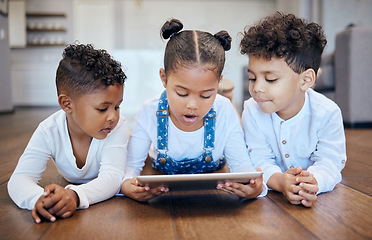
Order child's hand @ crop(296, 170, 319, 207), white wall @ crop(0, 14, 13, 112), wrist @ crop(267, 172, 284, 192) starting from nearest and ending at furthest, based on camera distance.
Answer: child's hand @ crop(296, 170, 319, 207), wrist @ crop(267, 172, 284, 192), white wall @ crop(0, 14, 13, 112)

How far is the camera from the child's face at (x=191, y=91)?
1.05 meters

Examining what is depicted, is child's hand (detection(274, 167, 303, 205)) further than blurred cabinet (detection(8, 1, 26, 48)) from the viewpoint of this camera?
No

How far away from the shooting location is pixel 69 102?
110 cm

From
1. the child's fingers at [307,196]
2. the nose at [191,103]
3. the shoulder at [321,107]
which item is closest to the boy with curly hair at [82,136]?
the nose at [191,103]

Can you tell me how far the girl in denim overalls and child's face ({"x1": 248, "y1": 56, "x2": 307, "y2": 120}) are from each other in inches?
5.2

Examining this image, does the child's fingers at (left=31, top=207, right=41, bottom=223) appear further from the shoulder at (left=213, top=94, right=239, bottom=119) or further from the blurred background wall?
the blurred background wall

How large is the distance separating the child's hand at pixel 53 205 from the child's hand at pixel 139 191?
0.19m

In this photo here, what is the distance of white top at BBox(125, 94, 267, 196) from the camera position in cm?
126

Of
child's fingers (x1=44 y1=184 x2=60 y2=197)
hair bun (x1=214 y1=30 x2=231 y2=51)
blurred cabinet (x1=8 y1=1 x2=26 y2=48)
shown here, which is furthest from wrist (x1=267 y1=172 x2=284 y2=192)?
blurred cabinet (x1=8 y1=1 x2=26 y2=48)

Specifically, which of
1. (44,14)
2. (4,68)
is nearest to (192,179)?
(4,68)

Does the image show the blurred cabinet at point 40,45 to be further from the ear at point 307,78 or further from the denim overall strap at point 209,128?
the ear at point 307,78

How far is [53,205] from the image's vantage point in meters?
0.89

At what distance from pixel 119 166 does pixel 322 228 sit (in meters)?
0.64

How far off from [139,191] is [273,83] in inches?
22.6
